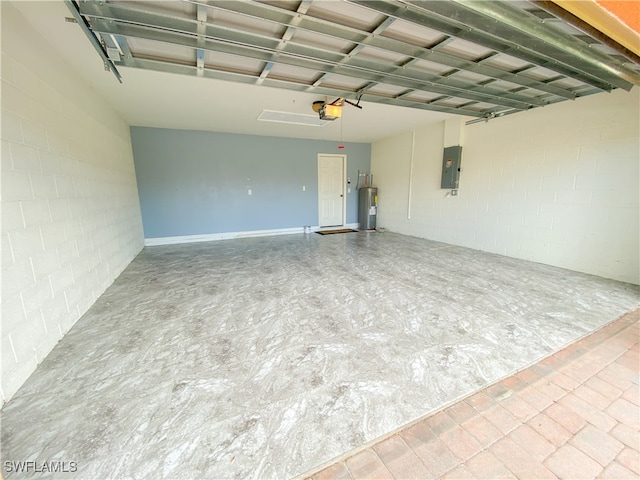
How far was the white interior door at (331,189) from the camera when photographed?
7.02 metres

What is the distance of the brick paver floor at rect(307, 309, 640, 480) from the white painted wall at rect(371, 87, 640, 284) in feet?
8.64

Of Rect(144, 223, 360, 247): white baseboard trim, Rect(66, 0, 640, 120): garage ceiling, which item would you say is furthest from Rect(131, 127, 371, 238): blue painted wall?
Rect(66, 0, 640, 120): garage ceiling

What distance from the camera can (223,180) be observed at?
6012 millimetres

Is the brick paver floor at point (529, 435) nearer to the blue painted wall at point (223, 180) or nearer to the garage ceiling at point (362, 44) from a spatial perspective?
the garage ceiling at point (362, 44)

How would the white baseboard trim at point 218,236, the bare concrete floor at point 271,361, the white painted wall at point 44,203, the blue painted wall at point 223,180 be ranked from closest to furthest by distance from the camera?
the bare concrete floor at point 271,361
the white painted wall at point 44,203
the blue painted wall at point 223,180
the white baseboard trim at point 218,236

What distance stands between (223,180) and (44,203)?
4.18 m

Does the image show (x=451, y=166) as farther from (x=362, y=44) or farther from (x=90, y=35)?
(x=90, y=35)

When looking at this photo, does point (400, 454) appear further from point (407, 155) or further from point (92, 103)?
point (407, 155)

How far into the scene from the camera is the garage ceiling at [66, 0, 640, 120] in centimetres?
182

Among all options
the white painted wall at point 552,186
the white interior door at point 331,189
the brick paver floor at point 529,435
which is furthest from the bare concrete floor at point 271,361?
the white interior door at point 331,189

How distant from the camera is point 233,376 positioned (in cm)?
165

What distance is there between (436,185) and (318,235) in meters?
3.01

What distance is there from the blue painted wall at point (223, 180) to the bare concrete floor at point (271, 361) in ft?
8.21

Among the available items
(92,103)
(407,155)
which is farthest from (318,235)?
(92,103)
